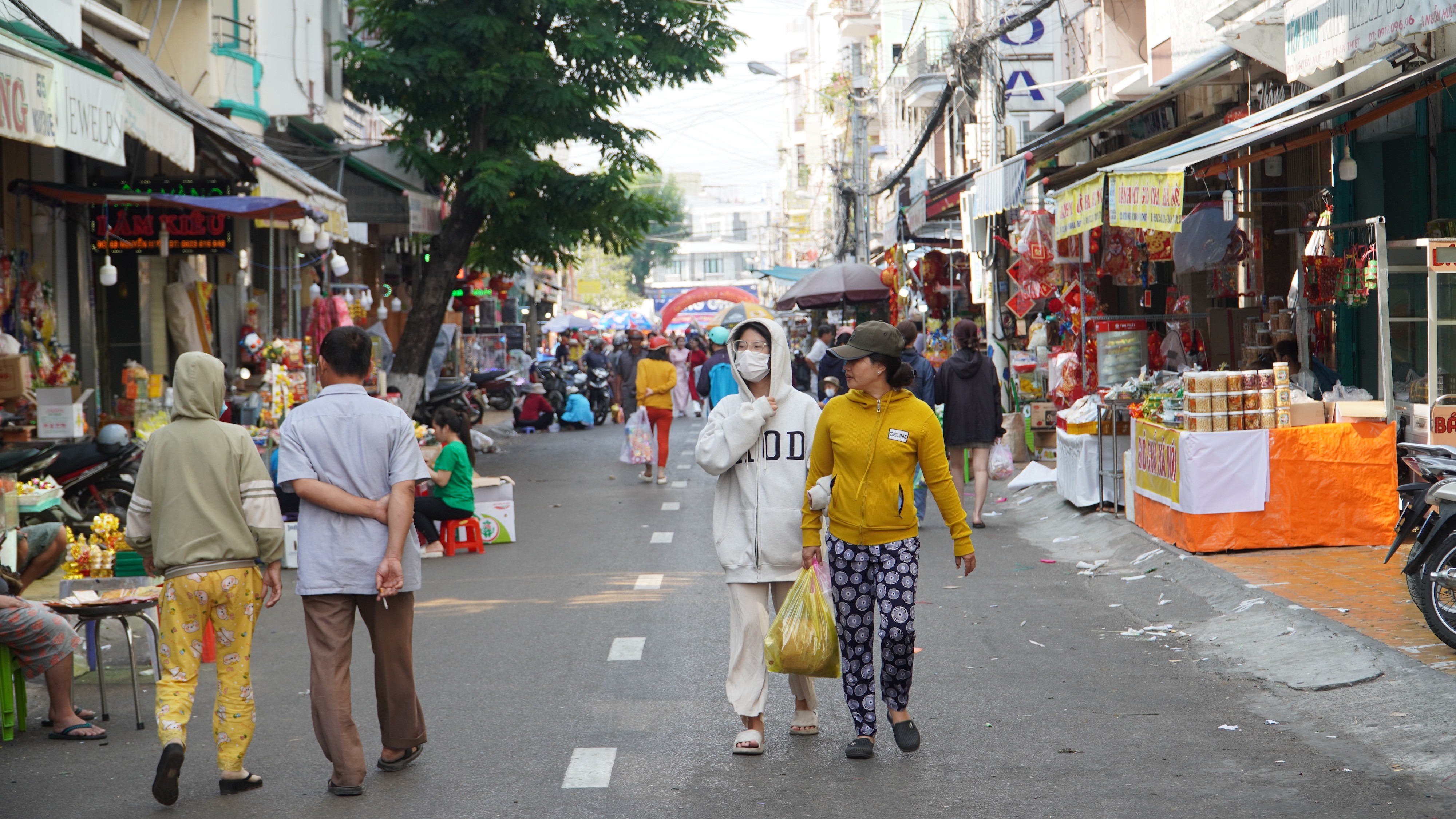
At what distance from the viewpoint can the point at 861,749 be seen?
18.5ft

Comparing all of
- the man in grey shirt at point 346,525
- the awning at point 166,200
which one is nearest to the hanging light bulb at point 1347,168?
the man in grey shirt at point 346,525

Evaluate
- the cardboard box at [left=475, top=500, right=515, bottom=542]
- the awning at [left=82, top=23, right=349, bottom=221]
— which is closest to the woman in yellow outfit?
the awning at [left=82, top=23, right=349, bottom=221]

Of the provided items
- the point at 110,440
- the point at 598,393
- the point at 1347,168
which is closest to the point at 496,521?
the point at 110,440

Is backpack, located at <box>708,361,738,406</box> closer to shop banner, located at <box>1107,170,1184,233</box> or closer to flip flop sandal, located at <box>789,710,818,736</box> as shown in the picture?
shop banner, located at <box>1107,170,1184,233</box>

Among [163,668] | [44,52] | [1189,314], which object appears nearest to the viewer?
[163,668]

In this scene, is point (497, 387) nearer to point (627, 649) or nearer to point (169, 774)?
point (627, 649)

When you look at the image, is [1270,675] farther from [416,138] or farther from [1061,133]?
[416,138]

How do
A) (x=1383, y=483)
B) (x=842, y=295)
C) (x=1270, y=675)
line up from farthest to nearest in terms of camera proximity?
1. (x=842, y=295)
2. (x=1383, y=483)
3. (x=1270, y=675)

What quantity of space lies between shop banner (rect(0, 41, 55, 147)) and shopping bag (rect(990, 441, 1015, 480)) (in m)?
7.82

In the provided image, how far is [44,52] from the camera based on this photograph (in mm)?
8242

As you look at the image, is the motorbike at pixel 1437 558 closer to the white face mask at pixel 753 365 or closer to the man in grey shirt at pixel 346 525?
the white face mask at pixel 753 365

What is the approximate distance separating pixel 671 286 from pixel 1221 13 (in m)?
111

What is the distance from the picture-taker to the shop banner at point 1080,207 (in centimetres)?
1077

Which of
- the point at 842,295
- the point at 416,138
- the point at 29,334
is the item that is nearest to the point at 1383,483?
the point at 29,334
